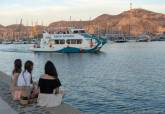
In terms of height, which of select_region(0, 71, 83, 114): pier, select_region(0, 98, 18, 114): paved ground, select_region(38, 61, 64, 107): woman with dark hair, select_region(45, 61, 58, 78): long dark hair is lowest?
select_region(0, 71, 83, 114): pier

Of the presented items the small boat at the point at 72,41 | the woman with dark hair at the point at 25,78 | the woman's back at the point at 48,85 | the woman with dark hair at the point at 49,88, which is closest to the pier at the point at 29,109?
the woman with dark hair at the point at 49,88

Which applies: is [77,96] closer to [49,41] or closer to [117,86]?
[117,86]

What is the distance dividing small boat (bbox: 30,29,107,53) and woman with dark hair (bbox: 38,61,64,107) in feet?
215

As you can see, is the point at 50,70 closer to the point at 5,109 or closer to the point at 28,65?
the point at 28,65

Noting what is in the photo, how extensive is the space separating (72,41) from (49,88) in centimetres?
6695

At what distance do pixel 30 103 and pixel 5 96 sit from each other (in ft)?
7.43

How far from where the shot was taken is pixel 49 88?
1267cm

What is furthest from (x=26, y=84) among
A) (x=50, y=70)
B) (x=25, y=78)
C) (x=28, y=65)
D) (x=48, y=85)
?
(x=50, y=70)

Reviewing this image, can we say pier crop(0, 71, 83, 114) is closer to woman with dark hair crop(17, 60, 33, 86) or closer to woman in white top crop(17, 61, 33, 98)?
woman in white top crop(17, 61, 33, 98)

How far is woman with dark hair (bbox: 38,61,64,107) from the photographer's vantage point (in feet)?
40.9

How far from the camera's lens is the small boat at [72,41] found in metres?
79.1

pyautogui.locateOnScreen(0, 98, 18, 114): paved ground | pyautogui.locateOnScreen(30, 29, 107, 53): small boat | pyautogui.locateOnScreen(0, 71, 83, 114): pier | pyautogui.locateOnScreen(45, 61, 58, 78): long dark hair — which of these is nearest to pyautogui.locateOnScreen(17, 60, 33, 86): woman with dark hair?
pyautogui.locateOnScreen(0, 71, 83, 114): pier

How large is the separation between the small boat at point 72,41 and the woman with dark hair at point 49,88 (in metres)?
65.7

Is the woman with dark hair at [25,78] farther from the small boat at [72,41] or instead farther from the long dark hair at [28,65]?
the small boat at [72,41]
